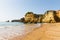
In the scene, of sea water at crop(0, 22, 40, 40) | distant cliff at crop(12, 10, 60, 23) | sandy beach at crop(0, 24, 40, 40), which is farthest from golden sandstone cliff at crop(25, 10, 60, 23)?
sandy beach at crop(0, 24, 40, 40)

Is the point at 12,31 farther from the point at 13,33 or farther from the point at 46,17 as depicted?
the point at 46,17

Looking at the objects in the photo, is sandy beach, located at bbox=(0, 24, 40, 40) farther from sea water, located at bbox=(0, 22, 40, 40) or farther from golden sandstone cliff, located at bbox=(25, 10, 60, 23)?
golden sandstone cliff, located at bbox=(25, 10, 60, 23)

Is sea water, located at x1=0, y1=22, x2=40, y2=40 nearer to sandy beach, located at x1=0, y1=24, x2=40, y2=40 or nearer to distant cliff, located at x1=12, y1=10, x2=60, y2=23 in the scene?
sandy beach, located at x1=0, y1=24, x2=40, y2=40

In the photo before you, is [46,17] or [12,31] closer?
[12,31]

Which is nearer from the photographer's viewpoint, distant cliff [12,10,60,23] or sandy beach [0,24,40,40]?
sandy beach [0,24,40,40]

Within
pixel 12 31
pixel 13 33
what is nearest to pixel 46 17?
pixel 12 31

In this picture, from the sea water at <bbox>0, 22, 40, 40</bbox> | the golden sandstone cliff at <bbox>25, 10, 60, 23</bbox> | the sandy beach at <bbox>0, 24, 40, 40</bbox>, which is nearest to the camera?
the sandy beach at <bbox>0, 24, 40, 40</bbox>

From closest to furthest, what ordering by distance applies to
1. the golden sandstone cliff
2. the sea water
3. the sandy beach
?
the sandy beach → the sea water → the golden sandstone cliff

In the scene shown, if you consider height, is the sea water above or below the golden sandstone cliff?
above

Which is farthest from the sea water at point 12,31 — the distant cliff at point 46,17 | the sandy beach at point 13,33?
the distant cliff at point 46,17

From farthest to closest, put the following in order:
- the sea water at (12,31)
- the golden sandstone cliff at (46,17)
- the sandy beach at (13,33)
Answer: the golden sandstone cliff at (46,17) → the sea water at (12,31) → the sandy beach at (13,33)

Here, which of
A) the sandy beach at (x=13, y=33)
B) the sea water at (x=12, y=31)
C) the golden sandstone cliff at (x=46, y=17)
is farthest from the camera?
the golden sandstone cliff at (x=46, y=17)

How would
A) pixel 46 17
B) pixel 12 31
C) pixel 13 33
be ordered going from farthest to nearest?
1. pixel 46 17
2. pixel 12 31
3. pixel 13 33

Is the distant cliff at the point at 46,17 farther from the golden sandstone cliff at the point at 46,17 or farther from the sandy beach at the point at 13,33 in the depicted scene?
the sandy beach at the point at 13,33
